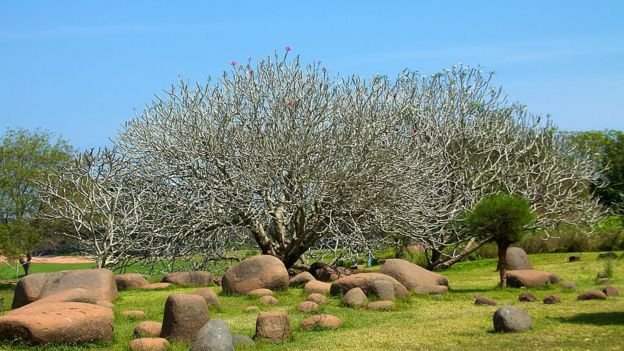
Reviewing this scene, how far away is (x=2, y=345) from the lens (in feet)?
41.2

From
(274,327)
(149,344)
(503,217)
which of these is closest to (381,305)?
(274,327)

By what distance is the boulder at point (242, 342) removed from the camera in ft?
39.7

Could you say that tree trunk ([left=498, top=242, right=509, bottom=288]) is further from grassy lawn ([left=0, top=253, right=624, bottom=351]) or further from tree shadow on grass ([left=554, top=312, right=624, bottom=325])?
tree shadow on grass ([left=554, top=312, right=624, bottom=325])

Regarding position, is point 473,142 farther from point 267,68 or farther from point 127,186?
point 127,186

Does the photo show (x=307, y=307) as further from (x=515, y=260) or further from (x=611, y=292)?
(x=515, y=260)

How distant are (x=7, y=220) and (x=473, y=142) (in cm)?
2072

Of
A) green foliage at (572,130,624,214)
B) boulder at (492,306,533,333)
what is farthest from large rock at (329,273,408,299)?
green foliage at (572,130,624,214)

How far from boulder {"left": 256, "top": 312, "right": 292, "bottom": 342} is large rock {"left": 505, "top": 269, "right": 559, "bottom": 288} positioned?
10598mm

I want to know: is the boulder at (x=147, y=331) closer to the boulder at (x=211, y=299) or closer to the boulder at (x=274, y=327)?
the boulder at (x=274, y=327)

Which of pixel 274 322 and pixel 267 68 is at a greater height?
pixel 267 68

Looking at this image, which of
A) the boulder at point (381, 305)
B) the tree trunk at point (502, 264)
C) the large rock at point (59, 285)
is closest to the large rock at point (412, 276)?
the tree trunk at point (502, 264)

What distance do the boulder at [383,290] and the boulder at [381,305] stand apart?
2.68 feet

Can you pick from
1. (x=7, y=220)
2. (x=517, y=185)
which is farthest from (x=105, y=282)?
(x=517, y=185)

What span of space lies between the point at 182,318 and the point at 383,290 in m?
6.44
